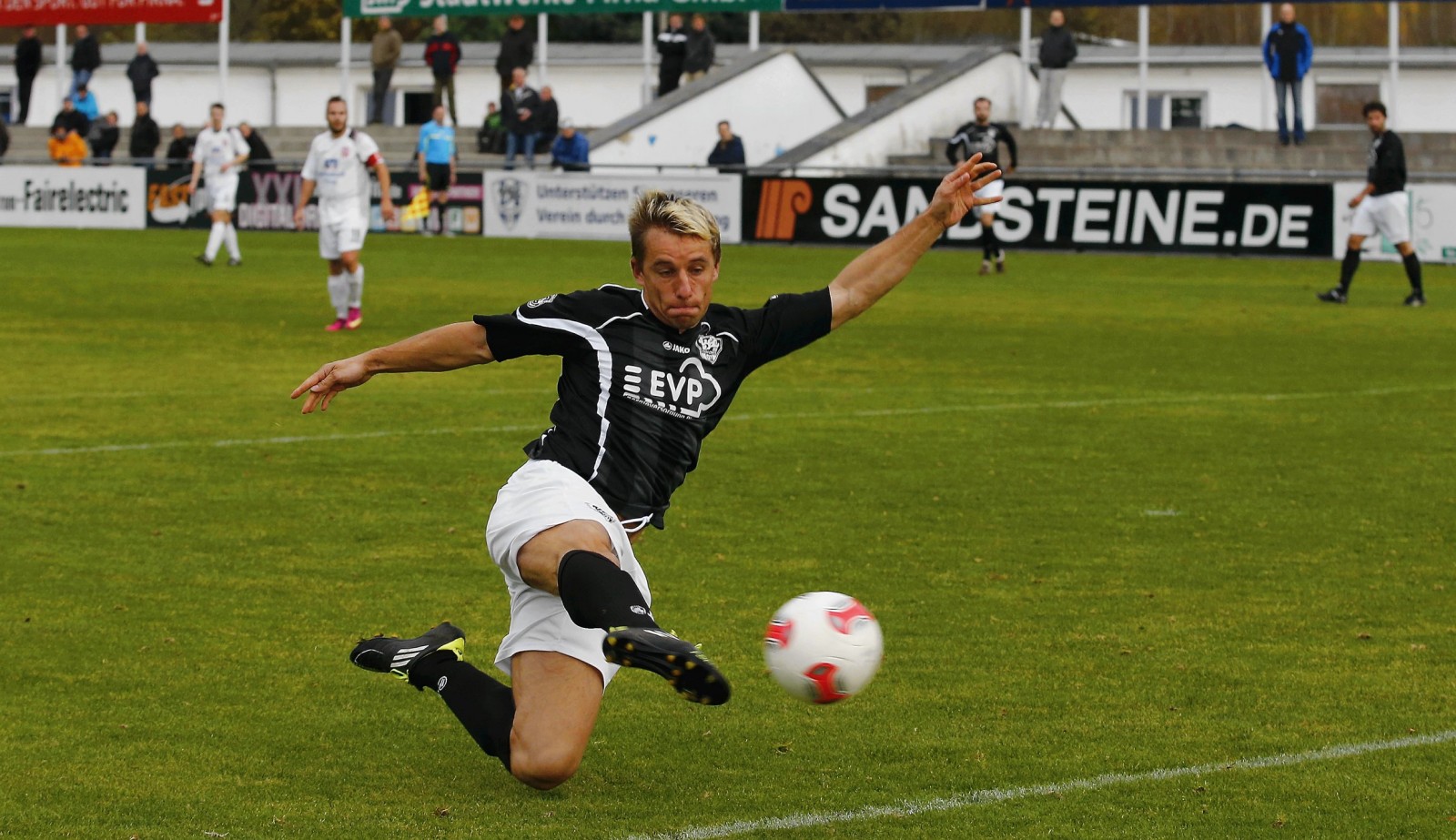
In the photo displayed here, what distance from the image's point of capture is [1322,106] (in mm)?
51031

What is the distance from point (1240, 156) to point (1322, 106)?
19689 mm

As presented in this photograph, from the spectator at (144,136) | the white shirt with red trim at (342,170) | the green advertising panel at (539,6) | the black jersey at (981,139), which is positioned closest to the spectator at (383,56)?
the green advertising panel at (539,6)

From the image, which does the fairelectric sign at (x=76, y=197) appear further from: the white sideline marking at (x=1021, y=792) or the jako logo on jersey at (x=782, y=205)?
the white sideline marking at (x=1021, y=792)

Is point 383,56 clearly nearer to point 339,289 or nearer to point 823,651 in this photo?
point 339,289

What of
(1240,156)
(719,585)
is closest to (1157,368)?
(719,585)

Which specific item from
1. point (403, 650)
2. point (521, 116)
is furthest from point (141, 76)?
point (403, 650)

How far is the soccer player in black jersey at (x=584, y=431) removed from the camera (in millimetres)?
5301

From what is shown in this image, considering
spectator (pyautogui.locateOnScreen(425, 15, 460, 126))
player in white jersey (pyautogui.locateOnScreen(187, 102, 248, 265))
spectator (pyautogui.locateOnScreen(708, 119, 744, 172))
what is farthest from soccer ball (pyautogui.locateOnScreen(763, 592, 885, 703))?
spectator (pyautogui.locateOnScreen(425, 15, 460, 126))

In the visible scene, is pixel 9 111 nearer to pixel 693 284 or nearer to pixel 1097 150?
pixel 1097 150

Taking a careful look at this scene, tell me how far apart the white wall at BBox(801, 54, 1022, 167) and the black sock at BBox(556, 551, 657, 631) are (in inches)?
1185

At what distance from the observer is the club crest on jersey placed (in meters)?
5.65

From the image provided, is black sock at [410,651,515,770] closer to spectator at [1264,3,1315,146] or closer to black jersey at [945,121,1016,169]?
black jersey at [945,121,1016,169]

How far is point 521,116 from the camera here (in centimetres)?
3525

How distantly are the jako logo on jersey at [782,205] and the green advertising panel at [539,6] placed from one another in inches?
267
